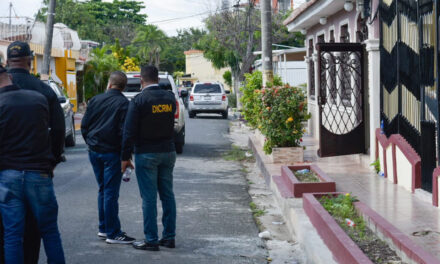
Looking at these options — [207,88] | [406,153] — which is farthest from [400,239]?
[207,88]

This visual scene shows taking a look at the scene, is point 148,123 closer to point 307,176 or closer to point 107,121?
point 107,121

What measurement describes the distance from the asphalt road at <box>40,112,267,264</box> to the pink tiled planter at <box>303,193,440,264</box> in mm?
693

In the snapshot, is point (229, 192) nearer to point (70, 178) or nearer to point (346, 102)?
point (70, 178)

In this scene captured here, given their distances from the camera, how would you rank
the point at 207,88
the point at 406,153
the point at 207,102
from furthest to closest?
the point at 207,88 → the point at 207,102 → the point at 406,153

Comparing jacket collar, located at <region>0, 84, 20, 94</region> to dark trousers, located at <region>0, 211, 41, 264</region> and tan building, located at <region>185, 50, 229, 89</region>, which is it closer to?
dark trousers, located at <region>0, 211, 41, 264</region>

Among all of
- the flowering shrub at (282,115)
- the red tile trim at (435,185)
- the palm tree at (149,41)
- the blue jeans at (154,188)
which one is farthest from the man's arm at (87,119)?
the palm tree at (149,41)

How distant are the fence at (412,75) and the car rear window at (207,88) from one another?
21.4 meters

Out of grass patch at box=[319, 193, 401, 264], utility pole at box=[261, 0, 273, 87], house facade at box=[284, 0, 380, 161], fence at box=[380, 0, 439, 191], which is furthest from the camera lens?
utility pole at box=[261, 0, 273, 87]

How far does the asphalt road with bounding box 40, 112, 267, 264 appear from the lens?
22.2 feet

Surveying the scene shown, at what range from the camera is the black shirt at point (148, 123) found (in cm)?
688

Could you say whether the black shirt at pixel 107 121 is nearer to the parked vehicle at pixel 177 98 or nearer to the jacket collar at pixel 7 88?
the jacket collar at pixel 7 88

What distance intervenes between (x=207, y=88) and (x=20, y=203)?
27.6 metres

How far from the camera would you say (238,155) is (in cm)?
1605

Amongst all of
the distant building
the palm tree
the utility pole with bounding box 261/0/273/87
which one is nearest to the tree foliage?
the palm tree
